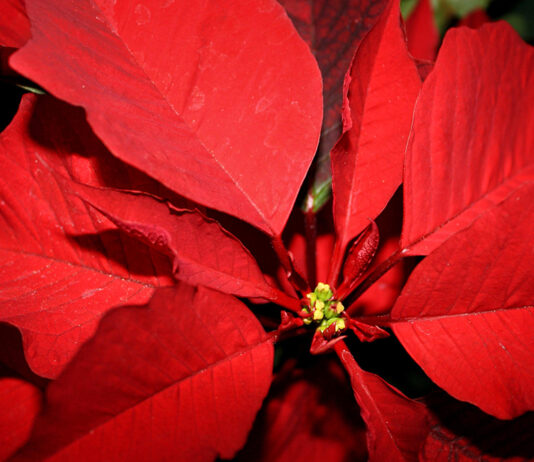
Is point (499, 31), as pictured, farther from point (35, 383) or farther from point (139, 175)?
point (35, 383)

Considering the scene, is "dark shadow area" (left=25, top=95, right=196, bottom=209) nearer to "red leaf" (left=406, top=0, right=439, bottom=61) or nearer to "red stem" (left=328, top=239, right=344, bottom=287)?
"red stem" (left=328, top=239, right=344, bottom=287)

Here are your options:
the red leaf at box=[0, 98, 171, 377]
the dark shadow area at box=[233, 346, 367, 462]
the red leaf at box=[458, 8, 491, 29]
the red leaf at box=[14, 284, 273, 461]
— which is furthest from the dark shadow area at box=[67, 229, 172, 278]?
the red leaf at box=[458, 8, 491, 29]

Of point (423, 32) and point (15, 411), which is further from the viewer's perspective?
point (423, 32)

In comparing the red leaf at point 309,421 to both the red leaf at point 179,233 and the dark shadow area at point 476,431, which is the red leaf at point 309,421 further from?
the red leaf at point 179,233

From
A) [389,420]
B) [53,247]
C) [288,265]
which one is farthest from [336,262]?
[53,247]

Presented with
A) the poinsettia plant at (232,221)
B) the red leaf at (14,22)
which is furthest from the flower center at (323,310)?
the red leaf at (14,22)

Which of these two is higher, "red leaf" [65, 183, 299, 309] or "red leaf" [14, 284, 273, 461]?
"red leaf" [65, 183, 299, 309]

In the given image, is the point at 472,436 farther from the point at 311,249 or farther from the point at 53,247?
the point at 53,247

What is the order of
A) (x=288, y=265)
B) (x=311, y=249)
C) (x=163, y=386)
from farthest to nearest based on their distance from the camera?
(x=311, y=249) < (x=288, y=265) < (x=163, y=386)
